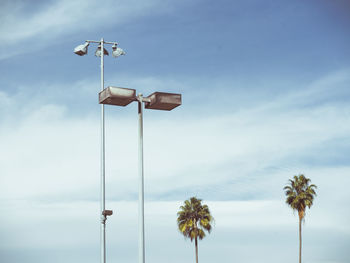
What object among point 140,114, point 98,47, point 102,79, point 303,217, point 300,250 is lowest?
point 300,250

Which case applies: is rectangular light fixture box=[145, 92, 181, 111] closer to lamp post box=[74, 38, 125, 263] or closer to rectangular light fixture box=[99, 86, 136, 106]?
rectangular light fixture box=[99, 86, 136, 106]

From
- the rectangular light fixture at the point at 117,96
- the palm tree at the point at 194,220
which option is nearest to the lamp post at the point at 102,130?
the rectangular light fixture at the point at 117,96

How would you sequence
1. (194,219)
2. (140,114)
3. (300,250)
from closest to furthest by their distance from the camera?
(140,114)
(194,219)
(300,250)

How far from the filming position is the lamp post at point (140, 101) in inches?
438

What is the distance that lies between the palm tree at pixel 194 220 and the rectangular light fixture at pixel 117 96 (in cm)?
4001

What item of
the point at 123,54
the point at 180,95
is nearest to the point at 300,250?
the point at 123,54

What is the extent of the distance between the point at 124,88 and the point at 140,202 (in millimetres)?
2565

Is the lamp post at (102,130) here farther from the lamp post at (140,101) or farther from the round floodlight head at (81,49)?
the lamp post at (140,101)

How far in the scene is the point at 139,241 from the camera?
11141mm

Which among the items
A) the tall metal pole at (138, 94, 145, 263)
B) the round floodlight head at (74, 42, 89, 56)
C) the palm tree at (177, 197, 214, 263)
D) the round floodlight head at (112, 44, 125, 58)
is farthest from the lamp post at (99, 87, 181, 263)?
the palm tree at (177, 197, 214, 263)

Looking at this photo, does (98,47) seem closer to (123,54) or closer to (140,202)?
(123,54)

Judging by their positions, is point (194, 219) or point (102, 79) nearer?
point (102, 79)

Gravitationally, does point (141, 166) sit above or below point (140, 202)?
above

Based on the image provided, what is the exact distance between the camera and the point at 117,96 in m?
11.2
